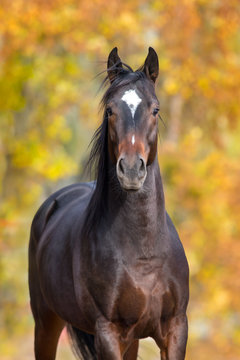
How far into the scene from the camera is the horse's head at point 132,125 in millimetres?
3619

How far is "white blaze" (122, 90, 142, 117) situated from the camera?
3869 mm

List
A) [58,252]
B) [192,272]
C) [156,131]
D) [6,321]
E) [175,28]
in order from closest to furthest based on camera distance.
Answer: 1. [156,131]
2. [58,252]
3. [175,28]
4. [6,321]
5. [192,272]

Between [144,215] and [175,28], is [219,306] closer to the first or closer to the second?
[175,28]

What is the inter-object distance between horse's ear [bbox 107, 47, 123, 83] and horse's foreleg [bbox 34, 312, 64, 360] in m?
Answer: 2.16

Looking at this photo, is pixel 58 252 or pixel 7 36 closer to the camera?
pixel 58 252

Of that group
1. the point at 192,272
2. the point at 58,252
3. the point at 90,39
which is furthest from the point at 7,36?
the point at 58,252

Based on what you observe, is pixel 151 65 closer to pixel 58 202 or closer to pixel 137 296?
pixel 137 296

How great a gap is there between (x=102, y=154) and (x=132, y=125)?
47 centimetres

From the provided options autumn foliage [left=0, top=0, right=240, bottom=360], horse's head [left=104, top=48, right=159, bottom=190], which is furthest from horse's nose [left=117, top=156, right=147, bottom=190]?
autumn foliage [left=0, top=0, right=240, bottom=360]

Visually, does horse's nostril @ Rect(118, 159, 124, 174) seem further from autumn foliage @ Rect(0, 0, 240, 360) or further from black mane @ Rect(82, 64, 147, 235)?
autumn foliage @ Rect(0, 0, 240, 360)

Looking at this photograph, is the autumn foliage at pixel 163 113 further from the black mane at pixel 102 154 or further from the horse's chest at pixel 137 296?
the horse's chest at pixel 137 296

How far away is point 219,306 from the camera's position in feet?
52.2

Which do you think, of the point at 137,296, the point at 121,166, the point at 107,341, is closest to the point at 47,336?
the point at 107,341

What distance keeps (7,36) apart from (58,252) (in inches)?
333
